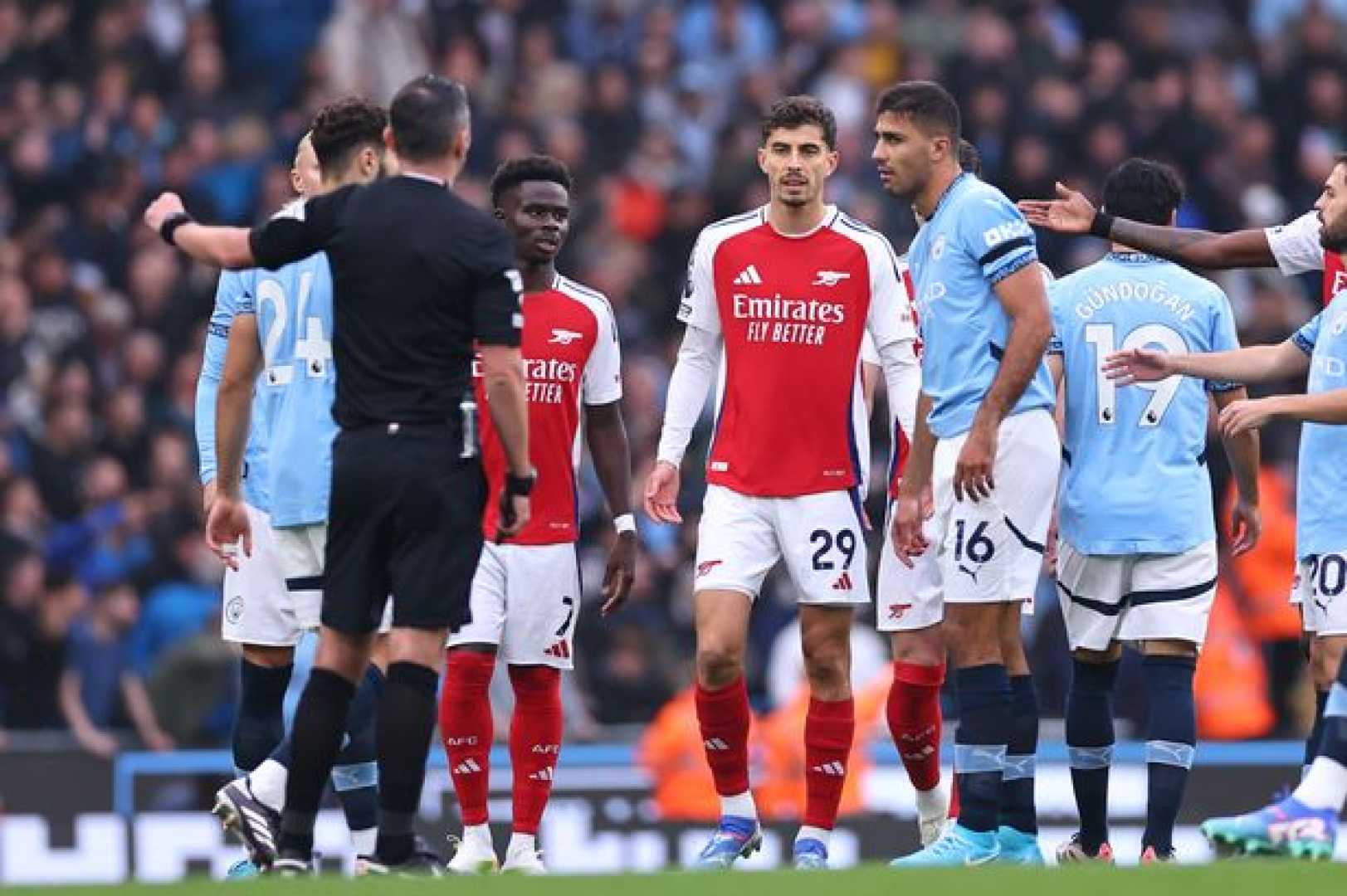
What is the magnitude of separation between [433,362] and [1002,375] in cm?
238

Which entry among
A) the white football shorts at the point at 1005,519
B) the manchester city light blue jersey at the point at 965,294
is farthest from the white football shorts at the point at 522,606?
the manchester city light blue jersey at the point at 965,294

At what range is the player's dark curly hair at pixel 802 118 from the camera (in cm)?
1247

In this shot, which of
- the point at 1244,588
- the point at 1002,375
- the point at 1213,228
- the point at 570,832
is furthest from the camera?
the point at 1213,228

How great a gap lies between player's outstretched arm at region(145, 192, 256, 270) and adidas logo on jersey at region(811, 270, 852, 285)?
9.29 ft

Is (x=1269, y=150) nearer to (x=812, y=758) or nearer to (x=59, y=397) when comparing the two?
(x=59, y=397)

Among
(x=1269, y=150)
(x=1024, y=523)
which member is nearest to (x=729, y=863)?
(x=1024, y=523)

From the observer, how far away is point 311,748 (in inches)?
407

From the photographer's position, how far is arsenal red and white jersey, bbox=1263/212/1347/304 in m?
12.2

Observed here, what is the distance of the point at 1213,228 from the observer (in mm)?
21891

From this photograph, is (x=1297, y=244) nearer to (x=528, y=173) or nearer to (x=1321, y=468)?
(x=1321, y=468)

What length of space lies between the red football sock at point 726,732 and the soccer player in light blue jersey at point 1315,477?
6.63 feet

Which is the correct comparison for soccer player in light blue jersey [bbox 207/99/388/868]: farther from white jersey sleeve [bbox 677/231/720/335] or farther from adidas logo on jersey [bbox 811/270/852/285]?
adidas logo on jersey [bbox 811/270/852/285]

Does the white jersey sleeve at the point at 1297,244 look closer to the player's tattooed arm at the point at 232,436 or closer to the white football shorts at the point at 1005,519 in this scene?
the white football shorts at the point at 1005,519

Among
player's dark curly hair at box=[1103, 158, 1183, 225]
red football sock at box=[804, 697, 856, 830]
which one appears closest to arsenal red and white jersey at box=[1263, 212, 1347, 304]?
player's dark curly hair at box=[1103, 158, 1183, 225]
